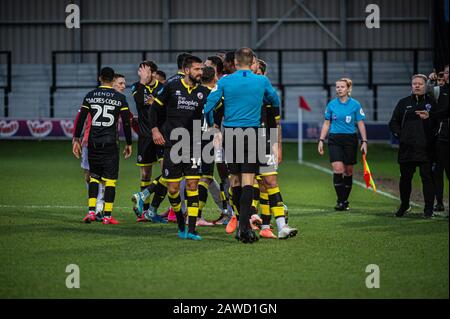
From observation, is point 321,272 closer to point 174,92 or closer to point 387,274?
point 387,274

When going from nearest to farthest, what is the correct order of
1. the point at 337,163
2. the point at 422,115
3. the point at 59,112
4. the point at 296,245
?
1. the point at 296,245
2. the point at 422,115
3. the point at 337,163
4. the point at 59,112

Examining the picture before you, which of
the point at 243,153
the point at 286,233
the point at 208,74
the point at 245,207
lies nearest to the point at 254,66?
the point at 208,74

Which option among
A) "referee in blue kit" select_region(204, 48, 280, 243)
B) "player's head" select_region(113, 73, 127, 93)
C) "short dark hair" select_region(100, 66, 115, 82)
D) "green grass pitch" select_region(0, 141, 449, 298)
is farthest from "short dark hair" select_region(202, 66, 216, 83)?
"player's head" select_region(113, 73, 127, 93)

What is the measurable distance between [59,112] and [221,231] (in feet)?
87.1

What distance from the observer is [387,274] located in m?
8.76

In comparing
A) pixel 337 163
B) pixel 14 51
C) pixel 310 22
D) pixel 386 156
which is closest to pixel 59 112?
pixel 14 51

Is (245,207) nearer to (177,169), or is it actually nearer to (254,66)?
(177,169)

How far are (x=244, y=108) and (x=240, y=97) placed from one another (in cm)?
14

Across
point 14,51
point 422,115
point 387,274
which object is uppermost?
point 14,51

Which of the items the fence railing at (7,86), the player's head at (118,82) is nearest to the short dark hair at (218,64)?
the player's head at (118,82)

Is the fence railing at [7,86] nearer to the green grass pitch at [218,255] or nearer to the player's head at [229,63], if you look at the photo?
the green grass pitch at [218,255]

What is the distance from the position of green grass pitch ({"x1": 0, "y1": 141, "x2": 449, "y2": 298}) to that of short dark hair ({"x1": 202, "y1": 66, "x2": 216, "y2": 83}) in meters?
2.01

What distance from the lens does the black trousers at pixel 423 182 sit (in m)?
13.7

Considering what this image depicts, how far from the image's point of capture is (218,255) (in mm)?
9898
